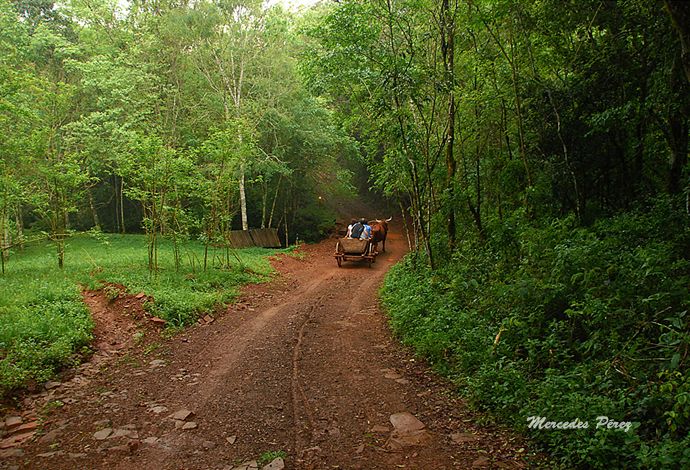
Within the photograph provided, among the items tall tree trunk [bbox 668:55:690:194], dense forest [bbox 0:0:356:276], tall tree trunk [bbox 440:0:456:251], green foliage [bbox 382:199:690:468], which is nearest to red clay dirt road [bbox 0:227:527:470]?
green foliage [bbox 382:199:690:468]

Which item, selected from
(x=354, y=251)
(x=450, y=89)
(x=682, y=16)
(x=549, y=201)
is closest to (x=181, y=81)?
(x=354, y=251)

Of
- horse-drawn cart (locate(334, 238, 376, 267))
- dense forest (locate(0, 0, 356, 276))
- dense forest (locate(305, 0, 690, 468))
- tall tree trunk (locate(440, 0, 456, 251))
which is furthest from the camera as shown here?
dense forest (locate(0, 0, 356, 276))

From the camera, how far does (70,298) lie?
7789 mm

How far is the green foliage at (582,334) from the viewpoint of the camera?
317cm

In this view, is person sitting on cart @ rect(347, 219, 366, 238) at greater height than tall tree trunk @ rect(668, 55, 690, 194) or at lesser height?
lesser

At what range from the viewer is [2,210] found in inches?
400

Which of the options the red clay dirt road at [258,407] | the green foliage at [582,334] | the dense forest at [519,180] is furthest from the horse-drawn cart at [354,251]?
the green foliage at [582,334]

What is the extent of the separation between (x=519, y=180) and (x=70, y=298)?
9588mm

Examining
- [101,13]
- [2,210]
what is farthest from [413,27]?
[101,13]

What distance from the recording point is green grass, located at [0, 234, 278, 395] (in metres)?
5.52

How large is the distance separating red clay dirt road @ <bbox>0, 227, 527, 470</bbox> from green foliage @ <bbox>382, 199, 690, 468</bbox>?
44cm

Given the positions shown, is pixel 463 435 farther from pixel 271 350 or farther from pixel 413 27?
pixel 413 27

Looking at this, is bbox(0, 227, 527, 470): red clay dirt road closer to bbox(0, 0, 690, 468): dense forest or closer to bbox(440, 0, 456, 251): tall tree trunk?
bbox(0, 0, 690, 468): dense forest

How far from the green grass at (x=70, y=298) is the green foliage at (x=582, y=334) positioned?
466cm
